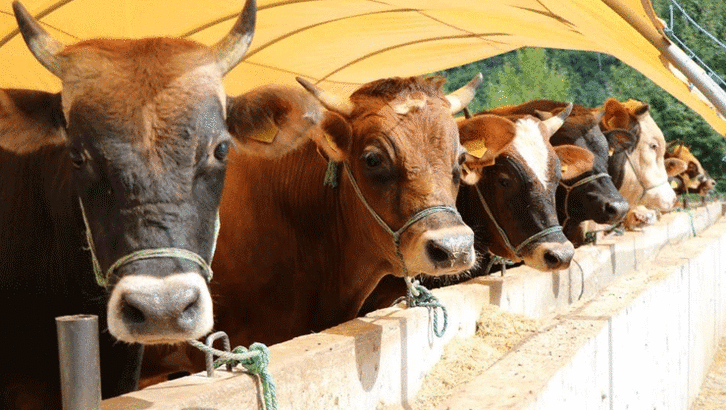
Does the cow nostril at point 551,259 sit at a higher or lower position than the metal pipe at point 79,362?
lower

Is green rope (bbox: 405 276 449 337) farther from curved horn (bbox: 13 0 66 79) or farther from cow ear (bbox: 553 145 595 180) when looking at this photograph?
cow ear (bbox: 553 145 595 180)

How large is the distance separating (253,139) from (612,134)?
6476mm

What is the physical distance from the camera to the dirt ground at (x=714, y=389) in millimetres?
8453

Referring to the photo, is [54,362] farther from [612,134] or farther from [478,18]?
[612,134]

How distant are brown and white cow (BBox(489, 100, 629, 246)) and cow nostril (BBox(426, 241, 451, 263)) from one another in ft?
10.9

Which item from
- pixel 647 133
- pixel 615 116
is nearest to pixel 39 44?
pixel 615 116

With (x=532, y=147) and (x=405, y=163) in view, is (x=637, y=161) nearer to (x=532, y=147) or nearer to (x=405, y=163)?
(x=532, y=147)

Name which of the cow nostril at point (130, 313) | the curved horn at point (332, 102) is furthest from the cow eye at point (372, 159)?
the cow nostril at point (130, 313)

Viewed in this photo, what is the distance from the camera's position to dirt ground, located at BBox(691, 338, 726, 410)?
845cm

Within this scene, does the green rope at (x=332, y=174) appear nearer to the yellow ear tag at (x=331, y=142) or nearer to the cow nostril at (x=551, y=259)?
the yellow ear tag at (x=331, y=142)

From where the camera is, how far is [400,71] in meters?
10.1

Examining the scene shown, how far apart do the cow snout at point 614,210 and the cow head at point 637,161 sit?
2.25m

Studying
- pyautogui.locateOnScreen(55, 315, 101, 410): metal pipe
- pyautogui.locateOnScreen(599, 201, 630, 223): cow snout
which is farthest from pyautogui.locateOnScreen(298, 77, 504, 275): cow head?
pyautogui.locateOnScreen(599, 201, 630, 223): cow snout

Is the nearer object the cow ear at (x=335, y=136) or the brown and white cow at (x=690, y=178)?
the cow ear at (x=335, y=136)
